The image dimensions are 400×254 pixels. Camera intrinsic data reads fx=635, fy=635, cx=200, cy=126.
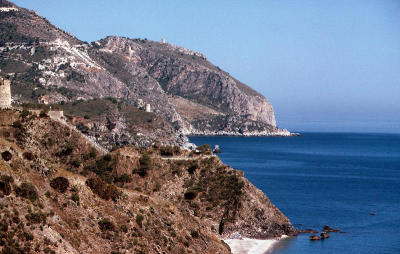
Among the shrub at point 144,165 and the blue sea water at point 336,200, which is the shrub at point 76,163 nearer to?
the shrub at point 144,165

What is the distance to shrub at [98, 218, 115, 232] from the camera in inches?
1849

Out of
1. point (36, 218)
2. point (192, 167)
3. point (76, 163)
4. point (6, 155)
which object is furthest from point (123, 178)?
point (36, 218)

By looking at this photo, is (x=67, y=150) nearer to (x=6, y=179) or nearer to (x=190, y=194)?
(x=190, y=194)

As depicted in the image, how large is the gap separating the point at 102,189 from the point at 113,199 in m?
1.21

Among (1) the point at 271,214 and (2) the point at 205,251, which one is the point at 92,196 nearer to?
(2) the point at 205,251

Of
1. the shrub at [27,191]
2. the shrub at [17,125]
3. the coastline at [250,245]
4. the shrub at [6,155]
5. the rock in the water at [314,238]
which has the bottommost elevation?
the coastline at [250,245]

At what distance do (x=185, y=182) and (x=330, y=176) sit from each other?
275 ft

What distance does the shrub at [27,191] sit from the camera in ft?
137

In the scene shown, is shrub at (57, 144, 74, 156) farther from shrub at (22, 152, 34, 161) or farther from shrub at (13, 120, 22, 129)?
shrub at (22, 152, 34, 161)

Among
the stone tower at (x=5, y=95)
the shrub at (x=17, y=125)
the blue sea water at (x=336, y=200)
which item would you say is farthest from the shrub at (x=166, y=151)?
the stone tower at (x=5, y=95)

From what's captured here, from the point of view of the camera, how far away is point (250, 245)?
251ft

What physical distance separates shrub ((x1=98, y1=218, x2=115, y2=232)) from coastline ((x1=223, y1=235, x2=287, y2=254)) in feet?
90.9

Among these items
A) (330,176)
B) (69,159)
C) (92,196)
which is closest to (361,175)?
(330,176)

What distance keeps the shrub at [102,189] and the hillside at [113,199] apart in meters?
0.09
